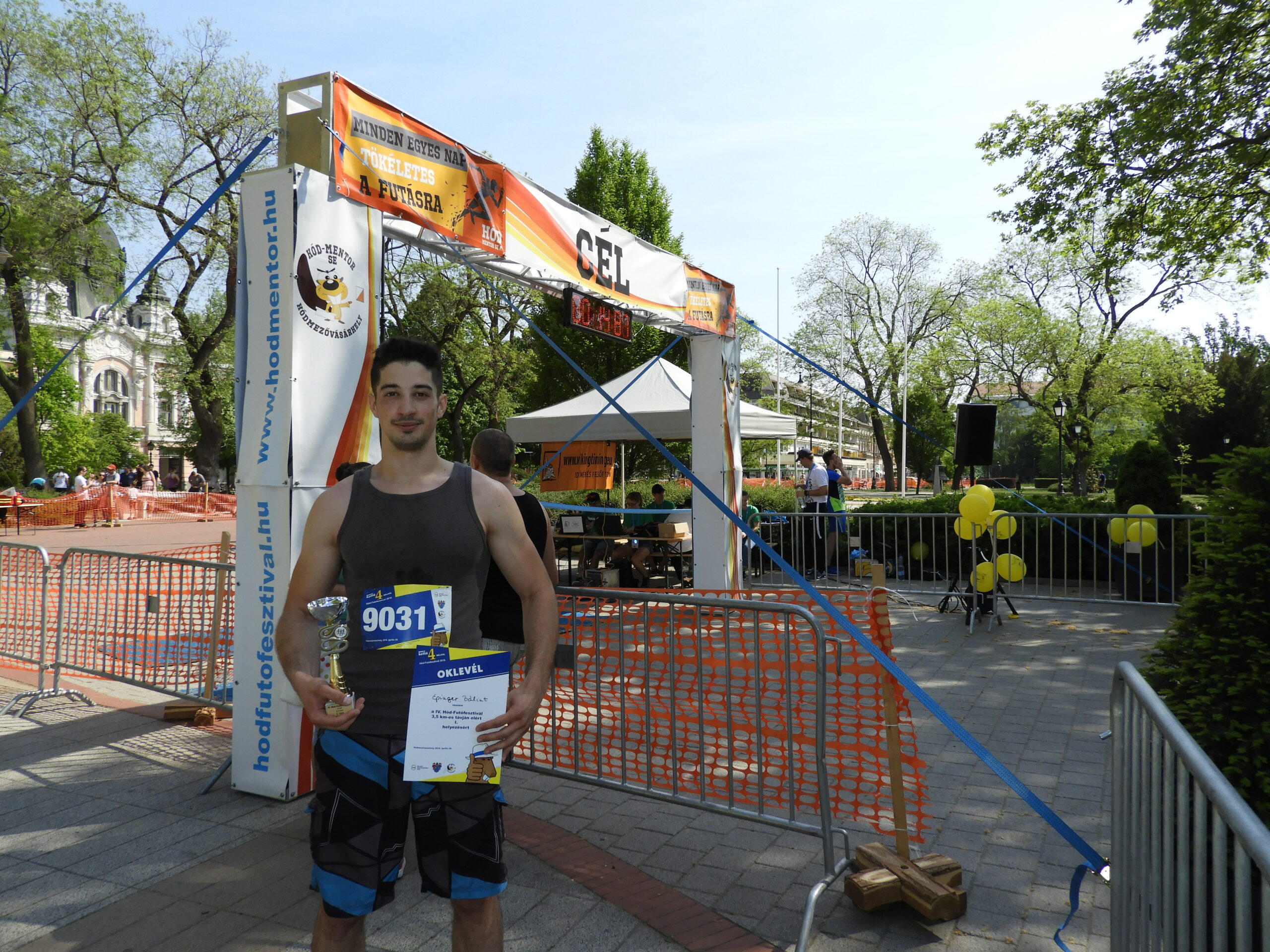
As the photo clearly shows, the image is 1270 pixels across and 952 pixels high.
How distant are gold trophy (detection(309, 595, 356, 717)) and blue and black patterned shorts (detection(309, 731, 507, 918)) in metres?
0.12

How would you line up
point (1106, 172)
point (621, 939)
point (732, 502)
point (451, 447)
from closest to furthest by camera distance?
point (621, 939)
point (732, 502)
point (1106, 172)
point (451, 447)

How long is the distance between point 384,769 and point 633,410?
31.4ft

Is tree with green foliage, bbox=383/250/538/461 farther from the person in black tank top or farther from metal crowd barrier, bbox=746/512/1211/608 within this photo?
the person in black tank top

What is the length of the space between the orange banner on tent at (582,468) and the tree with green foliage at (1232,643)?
33.4 feet

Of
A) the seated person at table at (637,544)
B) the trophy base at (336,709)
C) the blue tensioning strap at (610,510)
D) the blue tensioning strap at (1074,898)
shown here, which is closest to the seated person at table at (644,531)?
the seated person at table at (637,544)

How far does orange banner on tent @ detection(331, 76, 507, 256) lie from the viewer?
4621 mm

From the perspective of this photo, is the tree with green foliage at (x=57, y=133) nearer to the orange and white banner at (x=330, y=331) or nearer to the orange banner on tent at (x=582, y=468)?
the orange banner on tent at (x=582, y=468)

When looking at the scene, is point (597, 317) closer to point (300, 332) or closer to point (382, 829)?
point (300, 332)

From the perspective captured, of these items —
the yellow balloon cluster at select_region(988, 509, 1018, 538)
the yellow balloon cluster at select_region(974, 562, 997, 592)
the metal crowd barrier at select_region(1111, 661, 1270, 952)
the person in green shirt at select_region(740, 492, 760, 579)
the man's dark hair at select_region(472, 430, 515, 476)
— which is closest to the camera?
the metal crowd barrier at select_region(1111, 661, 1270, 952)

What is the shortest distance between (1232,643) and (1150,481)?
10.0 metres

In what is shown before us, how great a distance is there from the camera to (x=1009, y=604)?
31.6ft

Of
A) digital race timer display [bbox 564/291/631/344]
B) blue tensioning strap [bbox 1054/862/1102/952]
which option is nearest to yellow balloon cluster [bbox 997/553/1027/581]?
digital race timer display [bbox 564/291/631/344]

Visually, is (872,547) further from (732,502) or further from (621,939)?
(621,939)

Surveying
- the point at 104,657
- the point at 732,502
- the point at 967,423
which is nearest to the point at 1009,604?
the point at 967,423
